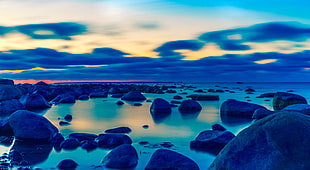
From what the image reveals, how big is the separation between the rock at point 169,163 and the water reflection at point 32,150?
326cm

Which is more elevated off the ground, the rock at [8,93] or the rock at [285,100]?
the rock at [8,93]

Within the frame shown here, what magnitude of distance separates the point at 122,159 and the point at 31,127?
504cm

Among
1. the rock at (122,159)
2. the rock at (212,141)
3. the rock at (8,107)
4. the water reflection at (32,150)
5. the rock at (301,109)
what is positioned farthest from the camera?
the rock at (8,107)

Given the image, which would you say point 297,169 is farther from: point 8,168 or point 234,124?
point 234,124

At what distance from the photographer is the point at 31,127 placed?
1073cm

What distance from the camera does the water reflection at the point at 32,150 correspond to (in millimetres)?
8055

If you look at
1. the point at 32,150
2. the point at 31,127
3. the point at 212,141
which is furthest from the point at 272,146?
the point at 31,127

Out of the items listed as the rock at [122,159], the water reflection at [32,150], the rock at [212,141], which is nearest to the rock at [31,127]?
the water reflection at [32,150]

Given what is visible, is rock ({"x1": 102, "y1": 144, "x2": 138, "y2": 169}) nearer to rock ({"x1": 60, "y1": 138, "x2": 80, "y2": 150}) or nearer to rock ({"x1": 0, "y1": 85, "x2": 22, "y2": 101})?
rock ({"x1": 60, "y1": 138, "x2": 80, "y2": 150})

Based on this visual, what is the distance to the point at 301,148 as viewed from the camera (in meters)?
4.87

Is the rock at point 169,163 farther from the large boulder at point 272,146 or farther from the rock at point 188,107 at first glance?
the rock at point 188,107

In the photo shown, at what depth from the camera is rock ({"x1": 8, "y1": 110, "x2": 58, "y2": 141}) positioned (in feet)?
34.7

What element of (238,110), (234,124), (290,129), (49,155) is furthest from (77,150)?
(238,110)

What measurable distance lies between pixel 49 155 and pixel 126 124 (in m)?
6.75
